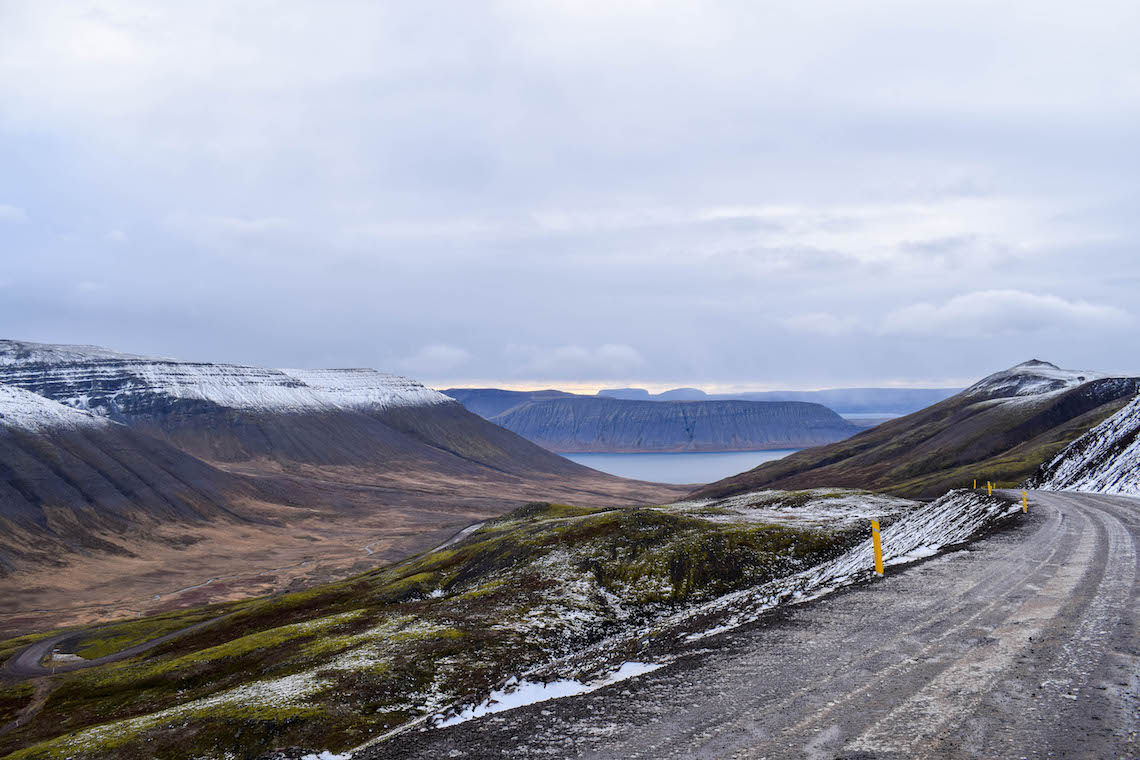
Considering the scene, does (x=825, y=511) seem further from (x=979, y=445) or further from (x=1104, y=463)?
(x=979, y=445)

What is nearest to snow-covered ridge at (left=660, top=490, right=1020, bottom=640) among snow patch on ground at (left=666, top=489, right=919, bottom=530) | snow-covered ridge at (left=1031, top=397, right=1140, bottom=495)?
snow patch on ground at (left=666, top=489, right=919, bottom=530)

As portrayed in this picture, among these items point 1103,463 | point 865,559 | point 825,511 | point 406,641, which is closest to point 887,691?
point 865,559

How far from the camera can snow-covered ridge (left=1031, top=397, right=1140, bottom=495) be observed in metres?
48.8

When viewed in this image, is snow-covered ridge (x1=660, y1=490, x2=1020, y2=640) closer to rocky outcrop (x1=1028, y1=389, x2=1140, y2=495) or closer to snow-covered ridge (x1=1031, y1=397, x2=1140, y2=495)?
snow-covered ridge (x1=1031, y1=397, x2=1140, y2=495)

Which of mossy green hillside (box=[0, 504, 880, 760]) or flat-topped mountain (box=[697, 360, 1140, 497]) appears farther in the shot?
flat-topped mountain (box=[697, 360, 1140, 497])

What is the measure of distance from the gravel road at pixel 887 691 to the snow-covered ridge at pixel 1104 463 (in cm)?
3628

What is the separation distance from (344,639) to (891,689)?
2869 cm

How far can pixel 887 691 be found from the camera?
1192cm

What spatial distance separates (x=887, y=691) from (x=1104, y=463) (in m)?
61.6

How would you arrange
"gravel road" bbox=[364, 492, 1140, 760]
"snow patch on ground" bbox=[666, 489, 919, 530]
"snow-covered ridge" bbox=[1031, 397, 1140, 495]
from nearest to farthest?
"gravel road" bbox=[364, 492, 1140, 760], "snow-covered ridge" bbox=[1031, 397, 1140, 495], "snow patch on ground" bbox=[666, 489, 919, 530]

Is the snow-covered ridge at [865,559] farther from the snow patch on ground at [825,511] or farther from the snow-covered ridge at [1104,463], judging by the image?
the snow-covered ridge at [1104,463]

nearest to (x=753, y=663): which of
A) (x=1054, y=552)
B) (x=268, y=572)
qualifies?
(x=1054, y=552)

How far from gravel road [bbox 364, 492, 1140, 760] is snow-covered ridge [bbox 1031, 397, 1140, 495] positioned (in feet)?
119

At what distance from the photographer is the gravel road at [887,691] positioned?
10125mm
